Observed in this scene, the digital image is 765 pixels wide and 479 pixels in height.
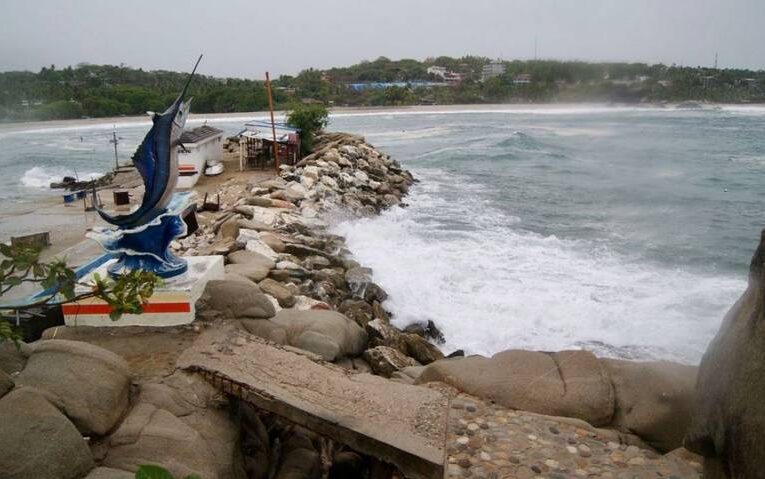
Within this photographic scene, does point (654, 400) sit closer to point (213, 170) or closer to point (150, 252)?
point (150, 252)

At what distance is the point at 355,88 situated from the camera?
8956 centimetres

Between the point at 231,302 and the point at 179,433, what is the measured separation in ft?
8.01

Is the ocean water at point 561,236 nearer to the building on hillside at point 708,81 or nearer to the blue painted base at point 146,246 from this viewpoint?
the blue painted base at point 146,246

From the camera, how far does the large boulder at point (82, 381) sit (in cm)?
430

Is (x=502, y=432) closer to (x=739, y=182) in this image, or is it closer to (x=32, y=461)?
(x=32, y=461)

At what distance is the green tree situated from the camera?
26000 mm

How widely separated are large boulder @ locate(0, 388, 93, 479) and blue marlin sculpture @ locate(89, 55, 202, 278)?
265 centimetres

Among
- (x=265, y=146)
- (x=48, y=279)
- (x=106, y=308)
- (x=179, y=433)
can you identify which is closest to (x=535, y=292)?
(x=106, y=308)

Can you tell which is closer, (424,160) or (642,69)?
(424,160)

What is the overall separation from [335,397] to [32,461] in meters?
2.46

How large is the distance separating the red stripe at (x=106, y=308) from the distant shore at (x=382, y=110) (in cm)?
4971

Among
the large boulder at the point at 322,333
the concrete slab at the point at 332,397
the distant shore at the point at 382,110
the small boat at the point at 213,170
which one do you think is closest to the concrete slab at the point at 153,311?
the concrete slab at the point at 332,397

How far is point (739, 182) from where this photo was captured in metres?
25.7

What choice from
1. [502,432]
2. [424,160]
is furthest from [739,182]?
[502,432]
